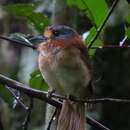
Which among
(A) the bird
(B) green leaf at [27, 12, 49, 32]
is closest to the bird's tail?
(A) the bird

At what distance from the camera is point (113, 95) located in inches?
144

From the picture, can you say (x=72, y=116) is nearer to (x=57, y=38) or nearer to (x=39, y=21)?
(x=57, y=38)

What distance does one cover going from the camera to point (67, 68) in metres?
1.85

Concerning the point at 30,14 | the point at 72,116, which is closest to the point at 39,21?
the point at 30,14

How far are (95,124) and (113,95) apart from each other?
5.61 feet

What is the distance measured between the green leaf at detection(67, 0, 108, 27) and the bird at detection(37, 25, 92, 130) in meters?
0.19

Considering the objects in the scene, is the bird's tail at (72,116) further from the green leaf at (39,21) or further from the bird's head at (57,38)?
the green leaf at (39,21)

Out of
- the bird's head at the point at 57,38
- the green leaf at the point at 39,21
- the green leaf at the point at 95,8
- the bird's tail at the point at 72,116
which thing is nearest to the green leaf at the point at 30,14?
the green leaf at the point at 39,21

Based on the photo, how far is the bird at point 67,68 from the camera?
6.12ft

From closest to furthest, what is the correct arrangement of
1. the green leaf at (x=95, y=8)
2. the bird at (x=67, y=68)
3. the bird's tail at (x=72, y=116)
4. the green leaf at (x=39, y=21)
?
the bird at (x=67, y=68)
the bird's tail at (x=72, y=116)
the green leaf at (x=95, y=8)
the green leaf at (x=39, y=21)

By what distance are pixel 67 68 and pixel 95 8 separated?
0.41 metres

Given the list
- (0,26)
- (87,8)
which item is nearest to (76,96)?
(87,8)

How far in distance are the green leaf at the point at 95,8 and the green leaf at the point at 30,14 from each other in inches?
5.4

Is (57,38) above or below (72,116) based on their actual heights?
above
